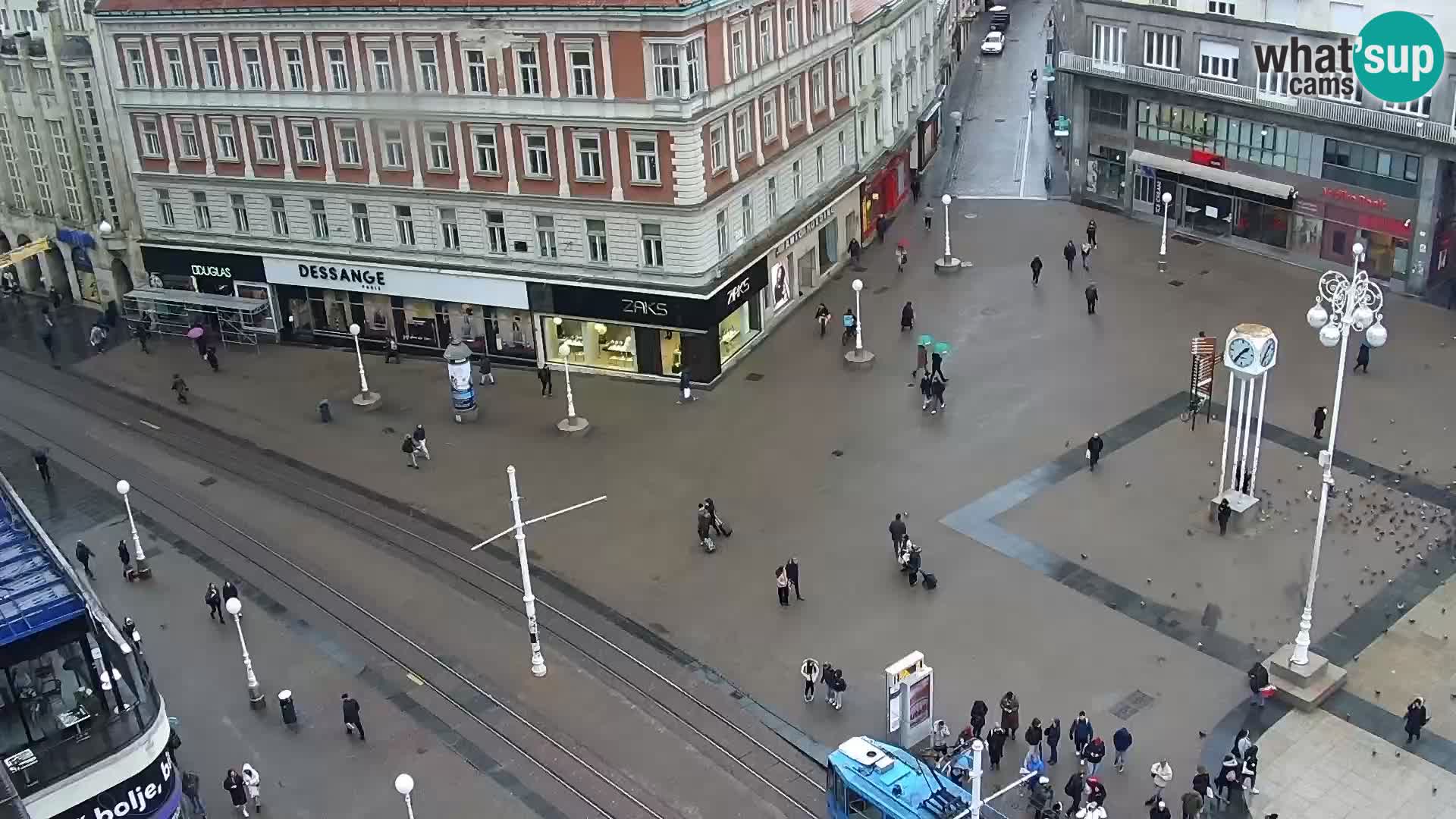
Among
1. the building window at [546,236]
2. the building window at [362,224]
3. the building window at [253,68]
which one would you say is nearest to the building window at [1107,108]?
the building window at [546,236]

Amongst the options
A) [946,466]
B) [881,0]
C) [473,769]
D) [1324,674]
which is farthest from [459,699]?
[881,0]

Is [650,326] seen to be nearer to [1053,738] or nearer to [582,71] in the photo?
[582,71]

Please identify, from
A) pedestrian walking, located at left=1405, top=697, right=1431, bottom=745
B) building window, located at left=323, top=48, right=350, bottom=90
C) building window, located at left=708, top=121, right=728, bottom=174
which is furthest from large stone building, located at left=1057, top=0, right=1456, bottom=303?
building window, located at left=323, top=48, right=350, bottom=90

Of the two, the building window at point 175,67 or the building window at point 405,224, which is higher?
the building window at point 175,67

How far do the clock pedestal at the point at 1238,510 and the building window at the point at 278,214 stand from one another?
128 feet

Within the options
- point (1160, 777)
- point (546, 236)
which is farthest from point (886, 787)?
point (546, 236)

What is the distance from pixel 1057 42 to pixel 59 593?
244 ft

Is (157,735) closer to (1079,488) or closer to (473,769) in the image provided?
(473,769)

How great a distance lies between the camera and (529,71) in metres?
51.8

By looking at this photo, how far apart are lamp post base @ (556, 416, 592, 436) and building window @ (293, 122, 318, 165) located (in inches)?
638

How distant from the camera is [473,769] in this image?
34031 mm

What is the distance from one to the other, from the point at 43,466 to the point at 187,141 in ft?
55.6

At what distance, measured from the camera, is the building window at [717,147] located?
52031mm

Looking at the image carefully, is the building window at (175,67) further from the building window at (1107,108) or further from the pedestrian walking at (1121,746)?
the pedestrian walking at (1121,746)
